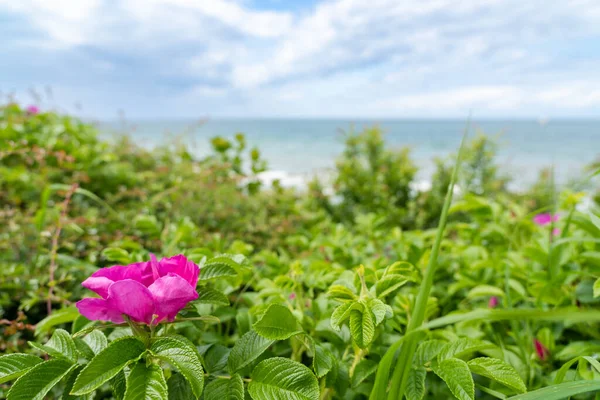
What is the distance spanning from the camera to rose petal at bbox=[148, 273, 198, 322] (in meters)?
0.65

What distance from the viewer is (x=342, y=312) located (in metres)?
0.73

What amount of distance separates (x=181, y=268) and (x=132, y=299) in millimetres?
92

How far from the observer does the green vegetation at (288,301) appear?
0.67m

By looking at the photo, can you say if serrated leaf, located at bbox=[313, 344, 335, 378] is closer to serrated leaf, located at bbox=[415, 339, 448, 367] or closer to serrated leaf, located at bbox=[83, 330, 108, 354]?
serrated leaf, located at bbox=[415, 339, 448, 367]

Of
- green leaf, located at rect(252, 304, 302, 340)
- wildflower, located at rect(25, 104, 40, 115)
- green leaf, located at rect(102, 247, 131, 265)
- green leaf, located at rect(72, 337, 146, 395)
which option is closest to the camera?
green leaf, located at rect(72, 337, 146, 395)

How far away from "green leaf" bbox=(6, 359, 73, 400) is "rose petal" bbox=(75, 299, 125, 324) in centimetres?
8

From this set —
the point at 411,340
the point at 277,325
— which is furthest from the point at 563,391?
the point at 277,325

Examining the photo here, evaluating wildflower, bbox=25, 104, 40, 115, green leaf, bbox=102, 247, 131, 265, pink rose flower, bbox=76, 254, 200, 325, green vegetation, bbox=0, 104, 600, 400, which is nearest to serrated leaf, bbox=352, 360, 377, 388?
green vegetation, bbox=0, 104, 600, 400

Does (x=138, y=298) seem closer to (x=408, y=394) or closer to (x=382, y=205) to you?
(x=408, y=394)

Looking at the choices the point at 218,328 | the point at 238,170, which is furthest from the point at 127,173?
the point at 218,328

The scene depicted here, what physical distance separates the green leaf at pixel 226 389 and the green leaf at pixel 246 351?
0.02 meters

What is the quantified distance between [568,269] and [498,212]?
54cm

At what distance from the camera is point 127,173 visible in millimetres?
2820

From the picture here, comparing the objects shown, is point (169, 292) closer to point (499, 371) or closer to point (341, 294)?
point (341, 294)
